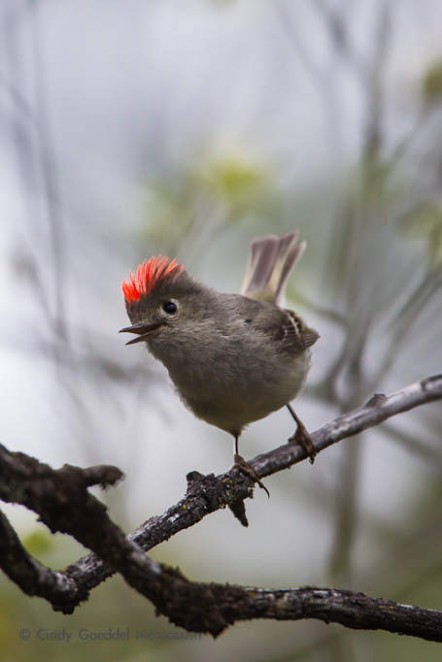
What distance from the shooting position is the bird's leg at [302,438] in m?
1.92

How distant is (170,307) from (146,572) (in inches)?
71.3

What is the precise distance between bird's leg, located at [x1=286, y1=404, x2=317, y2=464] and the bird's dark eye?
62 centimetres

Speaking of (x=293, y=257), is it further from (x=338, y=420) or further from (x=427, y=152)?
(x=338, y=420)

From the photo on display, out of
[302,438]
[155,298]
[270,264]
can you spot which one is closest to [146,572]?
[302,438]

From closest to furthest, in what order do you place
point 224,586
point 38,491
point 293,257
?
point 38,491 → point 224,586 → point 293,257

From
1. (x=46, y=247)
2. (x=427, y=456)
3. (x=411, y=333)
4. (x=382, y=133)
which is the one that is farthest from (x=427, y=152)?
(x=46, y=247)

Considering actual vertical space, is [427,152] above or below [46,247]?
above

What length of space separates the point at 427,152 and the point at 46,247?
1.67m

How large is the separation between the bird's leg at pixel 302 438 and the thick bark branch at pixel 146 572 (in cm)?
17

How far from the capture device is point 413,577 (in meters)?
3.45

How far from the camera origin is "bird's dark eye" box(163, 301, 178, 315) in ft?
10.2

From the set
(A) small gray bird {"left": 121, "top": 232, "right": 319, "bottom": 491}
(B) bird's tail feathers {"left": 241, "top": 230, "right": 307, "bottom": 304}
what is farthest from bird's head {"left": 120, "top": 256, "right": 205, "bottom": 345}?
(B) bird's tail feathers {"left": 241, "top": 230, "right": 307, "bottom": 304}

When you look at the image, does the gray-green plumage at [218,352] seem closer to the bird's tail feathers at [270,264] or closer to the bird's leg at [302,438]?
the bird's leg at [302,438]

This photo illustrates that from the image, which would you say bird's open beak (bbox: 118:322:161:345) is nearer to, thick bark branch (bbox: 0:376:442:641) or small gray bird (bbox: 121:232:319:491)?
small gray bird (bbox: 121:232:319:491)
